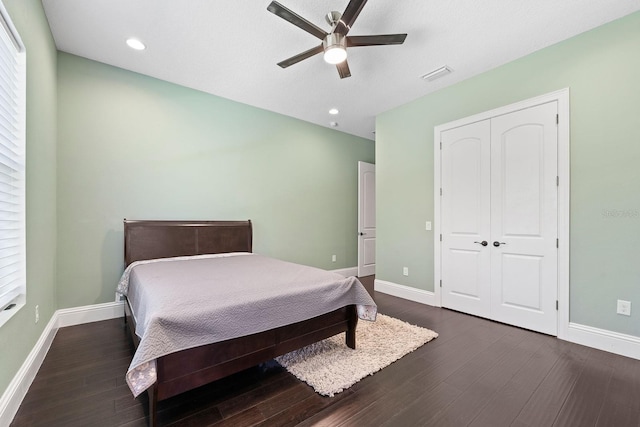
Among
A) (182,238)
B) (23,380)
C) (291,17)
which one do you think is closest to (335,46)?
(291,17)

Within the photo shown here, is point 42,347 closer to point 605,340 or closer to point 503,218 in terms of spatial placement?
point 503,218

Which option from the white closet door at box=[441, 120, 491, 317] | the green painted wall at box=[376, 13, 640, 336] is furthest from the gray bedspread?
the green painted wall at box=[376, 13, 640, 336]

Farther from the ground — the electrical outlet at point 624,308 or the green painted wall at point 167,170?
the green painted wall at point 167,170

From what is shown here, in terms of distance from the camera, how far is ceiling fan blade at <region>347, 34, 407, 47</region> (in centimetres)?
214

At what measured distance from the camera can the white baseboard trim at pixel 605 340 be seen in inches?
88.5

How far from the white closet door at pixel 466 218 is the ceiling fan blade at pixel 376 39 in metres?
1.71

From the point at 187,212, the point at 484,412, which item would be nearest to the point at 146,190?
Answer: the point at 187,212

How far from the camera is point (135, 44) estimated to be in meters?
2.72

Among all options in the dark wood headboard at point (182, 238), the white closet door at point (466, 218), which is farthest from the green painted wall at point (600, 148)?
the dark wood headboard at point (182, 238)

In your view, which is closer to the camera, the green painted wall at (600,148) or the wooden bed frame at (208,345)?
the wooden bed frame at (208,345)

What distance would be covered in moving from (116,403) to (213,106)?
3.45m

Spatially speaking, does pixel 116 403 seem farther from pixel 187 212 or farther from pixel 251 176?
pixel 251 176

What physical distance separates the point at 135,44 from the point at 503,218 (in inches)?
169

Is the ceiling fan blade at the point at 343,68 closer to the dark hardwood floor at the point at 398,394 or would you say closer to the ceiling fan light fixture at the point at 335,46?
the ceiling fan light fixture at the point at 335,46
